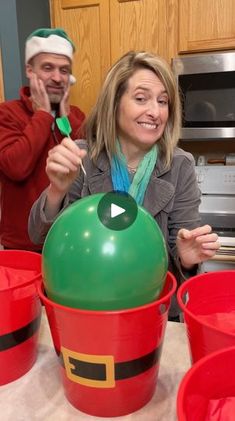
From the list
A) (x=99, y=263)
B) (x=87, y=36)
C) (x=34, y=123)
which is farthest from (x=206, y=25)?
(x=99, y=263)

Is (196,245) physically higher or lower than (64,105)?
lower

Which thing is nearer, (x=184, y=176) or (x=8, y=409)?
(x=8, y=409)

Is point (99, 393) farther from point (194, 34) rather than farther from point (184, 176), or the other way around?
point (194, 34)

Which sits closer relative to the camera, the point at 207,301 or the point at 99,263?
the point at 99,263

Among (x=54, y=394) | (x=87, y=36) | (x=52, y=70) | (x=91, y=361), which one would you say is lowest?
(x=54, y=394)

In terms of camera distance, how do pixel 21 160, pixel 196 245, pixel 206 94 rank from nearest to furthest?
pixel 196 245
pixel 21 160
pixel 206 94

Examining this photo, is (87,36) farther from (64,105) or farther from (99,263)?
(99,263)

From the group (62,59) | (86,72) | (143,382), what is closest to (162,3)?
(86,72)

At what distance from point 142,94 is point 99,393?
2.38 ft

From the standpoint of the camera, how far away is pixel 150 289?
50 cm

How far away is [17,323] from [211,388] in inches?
12.5

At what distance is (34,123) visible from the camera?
1.39m

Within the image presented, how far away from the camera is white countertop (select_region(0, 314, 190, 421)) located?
20.9 inches

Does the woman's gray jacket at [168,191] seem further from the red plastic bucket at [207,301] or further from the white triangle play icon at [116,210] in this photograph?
the white triangle play icon at [116,210]
